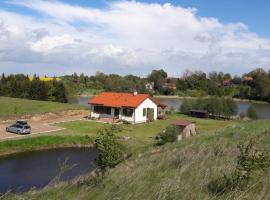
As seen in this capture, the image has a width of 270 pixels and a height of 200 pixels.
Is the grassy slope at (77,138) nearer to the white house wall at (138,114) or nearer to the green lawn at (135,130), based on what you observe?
the green lawn at (135,130)

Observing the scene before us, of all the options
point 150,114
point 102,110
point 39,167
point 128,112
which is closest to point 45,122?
point 102,110

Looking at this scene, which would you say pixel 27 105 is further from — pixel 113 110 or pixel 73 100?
pixel 73 100

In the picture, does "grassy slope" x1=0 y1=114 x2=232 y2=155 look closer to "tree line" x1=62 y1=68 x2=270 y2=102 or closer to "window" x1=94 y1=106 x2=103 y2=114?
"window" x1=94 y1=106 x2=103 y2=114

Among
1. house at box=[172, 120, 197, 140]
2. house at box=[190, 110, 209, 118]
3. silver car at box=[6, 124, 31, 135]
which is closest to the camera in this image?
house at box=[172, 120, 197, 140]

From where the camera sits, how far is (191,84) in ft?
501

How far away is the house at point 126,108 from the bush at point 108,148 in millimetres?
38509

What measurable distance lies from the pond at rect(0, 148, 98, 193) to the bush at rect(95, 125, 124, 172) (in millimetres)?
10033

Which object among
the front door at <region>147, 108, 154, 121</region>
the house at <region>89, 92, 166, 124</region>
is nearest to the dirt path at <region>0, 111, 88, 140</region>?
the house at <region>89, 92, 166, 124</region>

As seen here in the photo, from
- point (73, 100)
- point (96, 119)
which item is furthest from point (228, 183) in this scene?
point (73, 100)

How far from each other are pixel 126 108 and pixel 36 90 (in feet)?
91.4

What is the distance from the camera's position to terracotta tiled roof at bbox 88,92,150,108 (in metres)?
54.9

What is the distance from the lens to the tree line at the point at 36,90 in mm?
76375

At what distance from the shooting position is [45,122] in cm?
5281

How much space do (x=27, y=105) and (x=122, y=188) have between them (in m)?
54.9
